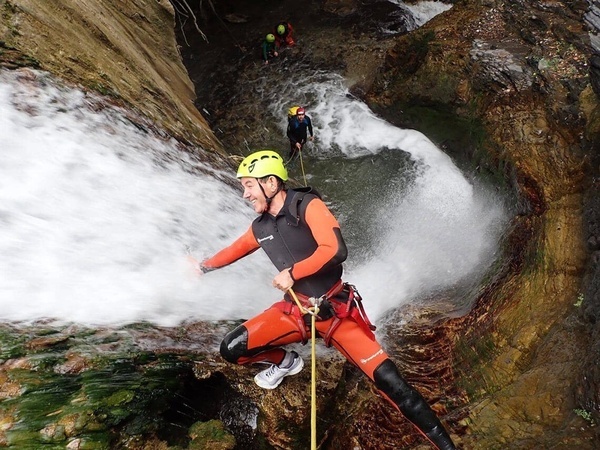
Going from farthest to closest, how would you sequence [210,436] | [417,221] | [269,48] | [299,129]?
[269,48] → [299,129] → [417,221] → [210,436]

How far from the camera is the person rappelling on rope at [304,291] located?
3.82 meters

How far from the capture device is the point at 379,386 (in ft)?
13.0

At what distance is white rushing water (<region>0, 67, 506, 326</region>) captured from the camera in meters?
4.41

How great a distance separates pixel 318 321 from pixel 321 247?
0.80 m

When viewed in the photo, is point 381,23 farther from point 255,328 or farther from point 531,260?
point 255,328

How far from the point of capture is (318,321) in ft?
Answer: 13.7

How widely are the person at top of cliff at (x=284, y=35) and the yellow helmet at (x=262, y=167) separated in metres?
11.6

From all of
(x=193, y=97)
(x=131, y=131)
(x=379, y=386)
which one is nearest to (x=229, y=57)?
(x=193, y=97)

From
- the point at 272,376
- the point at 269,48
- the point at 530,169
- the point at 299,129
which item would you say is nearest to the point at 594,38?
the point at 530,169

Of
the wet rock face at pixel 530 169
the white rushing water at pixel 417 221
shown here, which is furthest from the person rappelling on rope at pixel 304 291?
the white rushing water at pixel 417 221

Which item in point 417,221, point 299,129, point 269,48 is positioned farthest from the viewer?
point 269,48

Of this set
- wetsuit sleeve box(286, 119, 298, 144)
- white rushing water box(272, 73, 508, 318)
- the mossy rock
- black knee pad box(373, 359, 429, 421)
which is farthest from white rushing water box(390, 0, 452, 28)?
the mossy rock

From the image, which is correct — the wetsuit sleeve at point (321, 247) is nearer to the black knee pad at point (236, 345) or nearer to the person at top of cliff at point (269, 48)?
the black knee pad at point (236, 345)

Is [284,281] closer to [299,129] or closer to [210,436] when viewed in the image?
[210,436]
